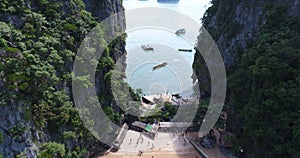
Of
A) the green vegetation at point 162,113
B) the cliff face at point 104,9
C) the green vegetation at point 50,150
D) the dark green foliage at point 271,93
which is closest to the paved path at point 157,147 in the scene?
the green vegetation at point 162,113

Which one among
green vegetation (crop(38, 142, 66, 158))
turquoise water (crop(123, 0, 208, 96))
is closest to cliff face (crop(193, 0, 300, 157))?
turquoise water (crop(123, 0, 208, 96))

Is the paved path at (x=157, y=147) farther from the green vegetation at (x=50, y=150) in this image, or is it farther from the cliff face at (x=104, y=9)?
the cliff face at (x=104, y=9)

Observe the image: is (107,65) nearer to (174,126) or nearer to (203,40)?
(174,126)

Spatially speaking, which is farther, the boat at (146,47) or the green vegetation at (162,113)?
the boat at (146,47)

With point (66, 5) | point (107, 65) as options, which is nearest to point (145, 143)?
point (107, 65)

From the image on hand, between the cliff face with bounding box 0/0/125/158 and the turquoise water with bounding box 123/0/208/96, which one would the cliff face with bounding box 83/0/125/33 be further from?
the turquoise water with bounding box 123/0/208/96
